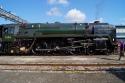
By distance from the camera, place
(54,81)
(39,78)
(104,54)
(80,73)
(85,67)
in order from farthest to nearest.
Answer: (104,54) < (85,67) < (80,73) < (39,78) < (54,81)

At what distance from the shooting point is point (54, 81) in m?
11.8

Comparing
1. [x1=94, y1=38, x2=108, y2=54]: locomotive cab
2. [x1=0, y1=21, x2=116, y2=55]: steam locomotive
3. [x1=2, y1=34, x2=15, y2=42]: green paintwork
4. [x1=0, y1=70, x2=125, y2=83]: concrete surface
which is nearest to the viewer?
[x1=0, y1=70, x2=125, y2=83]: concrete surface

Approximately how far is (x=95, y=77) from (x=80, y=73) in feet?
4.22

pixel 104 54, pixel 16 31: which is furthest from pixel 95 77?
pixel 16 31

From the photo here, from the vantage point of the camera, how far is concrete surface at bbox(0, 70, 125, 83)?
39.1 feet

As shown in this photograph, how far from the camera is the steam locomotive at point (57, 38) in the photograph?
1000 inches

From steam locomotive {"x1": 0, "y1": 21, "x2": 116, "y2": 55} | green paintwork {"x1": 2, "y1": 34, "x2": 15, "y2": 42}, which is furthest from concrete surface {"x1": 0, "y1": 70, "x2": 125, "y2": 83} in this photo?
green paintwork {"x1": 2, "y1": 34, "x2": 15, "y2": 42}

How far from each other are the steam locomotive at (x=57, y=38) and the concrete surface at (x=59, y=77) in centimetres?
1147

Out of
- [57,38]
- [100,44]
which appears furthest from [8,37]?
[100,44]

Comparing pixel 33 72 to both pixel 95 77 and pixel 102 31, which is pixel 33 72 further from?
pixel 102 31

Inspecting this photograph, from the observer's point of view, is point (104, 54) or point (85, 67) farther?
point (104, 54)

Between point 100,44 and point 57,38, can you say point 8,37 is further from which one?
point 100,44

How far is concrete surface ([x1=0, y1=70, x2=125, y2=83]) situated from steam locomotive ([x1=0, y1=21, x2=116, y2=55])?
11.5 meters

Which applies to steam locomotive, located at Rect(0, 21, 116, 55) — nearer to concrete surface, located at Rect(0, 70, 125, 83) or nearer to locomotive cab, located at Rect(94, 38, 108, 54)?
locomotive cab, located at Rect(94, 38, 108, 54)
